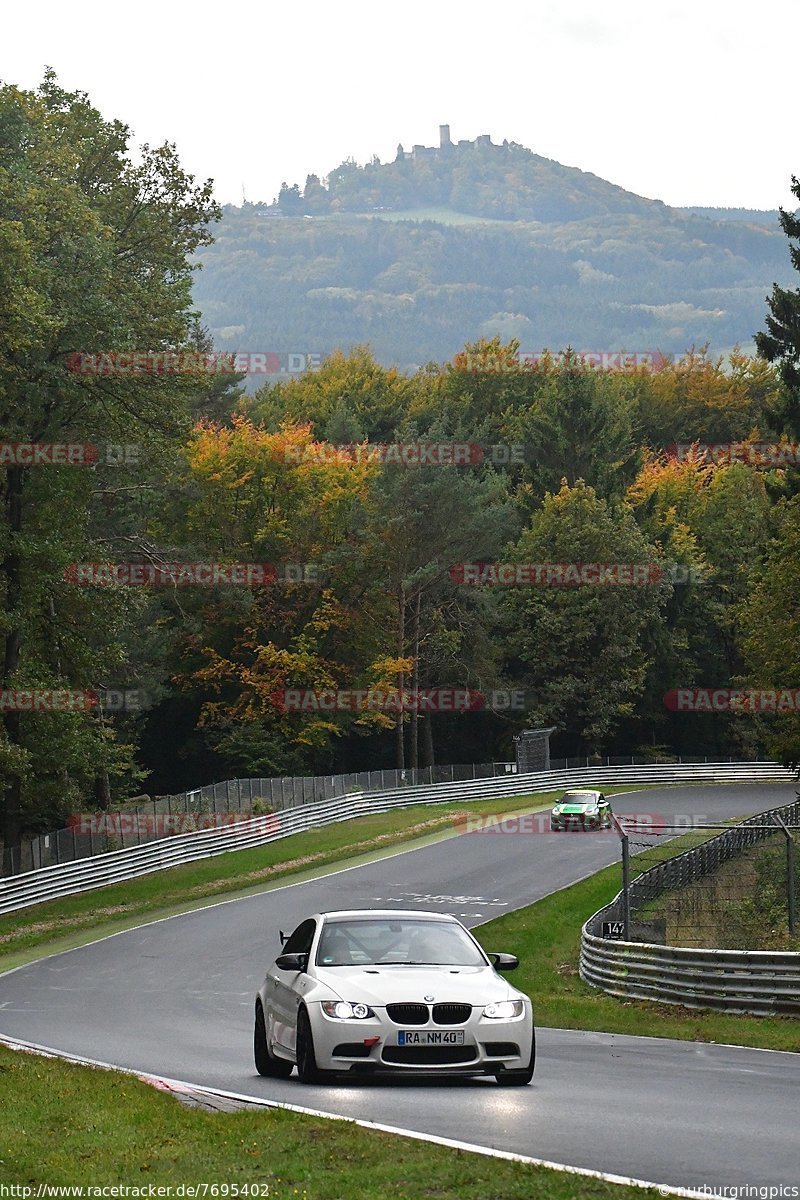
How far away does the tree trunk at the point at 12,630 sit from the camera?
41125mm

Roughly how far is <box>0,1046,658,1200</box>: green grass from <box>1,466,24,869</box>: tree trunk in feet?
100

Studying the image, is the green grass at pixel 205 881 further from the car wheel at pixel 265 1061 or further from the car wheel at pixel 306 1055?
Result: the car wheel at pixel 306 1055

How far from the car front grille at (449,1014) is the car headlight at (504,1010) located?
192 mm

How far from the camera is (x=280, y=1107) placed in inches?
433

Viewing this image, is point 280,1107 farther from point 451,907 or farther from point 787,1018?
point 451,907

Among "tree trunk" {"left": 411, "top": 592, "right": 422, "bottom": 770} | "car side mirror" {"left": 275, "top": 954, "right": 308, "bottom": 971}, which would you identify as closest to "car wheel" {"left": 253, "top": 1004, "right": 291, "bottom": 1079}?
"car side mirror" {"left": 275, "top": 954, "right": 308, "bottom": 971}

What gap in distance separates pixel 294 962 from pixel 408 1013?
1.48 m

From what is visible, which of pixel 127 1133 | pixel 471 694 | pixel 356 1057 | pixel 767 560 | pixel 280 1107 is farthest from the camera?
pixel 471 694

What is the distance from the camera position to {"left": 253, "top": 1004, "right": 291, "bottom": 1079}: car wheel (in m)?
13.6

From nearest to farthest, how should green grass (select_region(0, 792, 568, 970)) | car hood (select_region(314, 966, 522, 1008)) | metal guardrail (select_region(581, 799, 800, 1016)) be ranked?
car hood (select_region(314, 966, 522, 1008)) < metal guardrail (select_region(581, 799, 800, 1016)) < green grass (select_region(0, 792, 568, 970))

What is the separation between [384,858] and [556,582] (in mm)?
36941

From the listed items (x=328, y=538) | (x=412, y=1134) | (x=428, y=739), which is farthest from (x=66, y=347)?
(x=428, y=739)

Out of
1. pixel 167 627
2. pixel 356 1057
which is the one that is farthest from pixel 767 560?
pixel 356 1057

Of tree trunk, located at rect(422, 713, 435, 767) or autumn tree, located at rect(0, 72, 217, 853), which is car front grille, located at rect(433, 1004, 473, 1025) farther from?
tree trunk, located at rect(422, 713, 435, 767)
